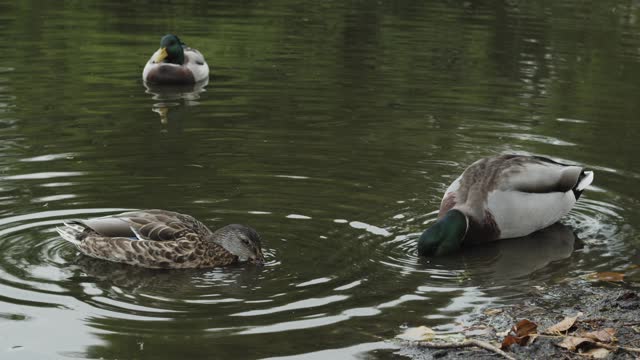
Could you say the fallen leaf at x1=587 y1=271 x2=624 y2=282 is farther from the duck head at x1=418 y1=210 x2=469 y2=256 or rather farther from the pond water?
the duck head at x1=418 y1=210 x2=469 y2=256

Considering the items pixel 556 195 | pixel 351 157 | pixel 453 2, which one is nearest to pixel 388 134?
pixel 351 157

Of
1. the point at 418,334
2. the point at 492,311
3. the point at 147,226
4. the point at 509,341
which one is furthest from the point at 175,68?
the point at 509,341

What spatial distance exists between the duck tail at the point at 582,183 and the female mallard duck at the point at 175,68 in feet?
29.1

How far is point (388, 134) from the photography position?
14188 millimetres

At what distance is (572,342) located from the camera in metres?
6.96

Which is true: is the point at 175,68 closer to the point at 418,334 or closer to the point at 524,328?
the point at 418,334

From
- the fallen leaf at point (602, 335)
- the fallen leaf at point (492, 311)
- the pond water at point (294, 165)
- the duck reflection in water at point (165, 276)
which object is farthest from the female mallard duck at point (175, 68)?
the fallen leaf at point (602, 335)

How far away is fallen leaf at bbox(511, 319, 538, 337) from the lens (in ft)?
23.7

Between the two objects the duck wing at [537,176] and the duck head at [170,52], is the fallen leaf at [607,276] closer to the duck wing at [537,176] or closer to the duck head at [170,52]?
the duck wing at [537,176]

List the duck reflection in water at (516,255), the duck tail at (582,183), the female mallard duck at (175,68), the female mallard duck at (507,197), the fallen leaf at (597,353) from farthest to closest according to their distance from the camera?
the female mallard duck at (175,68), the duck tail at (582,183), the female mallard duck at (507,197), the duck reflection in water at (516,255), the fallen leaf at (597,353)

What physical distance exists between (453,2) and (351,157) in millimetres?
17990

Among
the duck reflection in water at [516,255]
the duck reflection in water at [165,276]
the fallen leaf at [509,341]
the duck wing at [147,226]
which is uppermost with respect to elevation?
the duck wing at [147,226]

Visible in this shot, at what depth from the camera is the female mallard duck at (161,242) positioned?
8.99 m

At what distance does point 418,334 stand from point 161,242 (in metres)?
2.43
